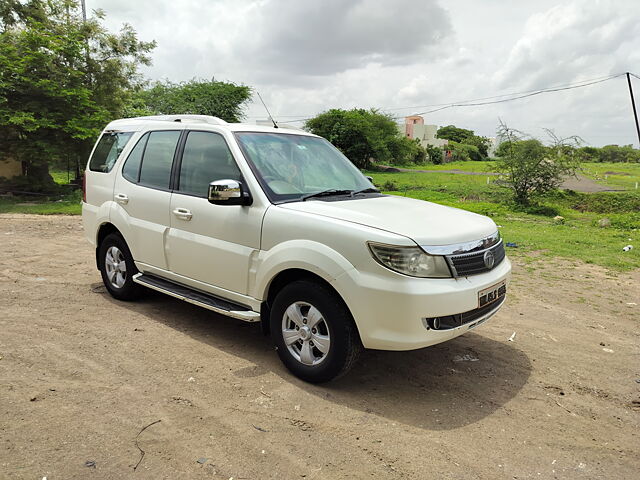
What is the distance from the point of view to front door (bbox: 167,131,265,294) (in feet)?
13.4

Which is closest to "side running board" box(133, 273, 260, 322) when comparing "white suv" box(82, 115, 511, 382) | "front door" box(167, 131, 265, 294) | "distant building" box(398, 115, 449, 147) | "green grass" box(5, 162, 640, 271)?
"white suv" box(82, 115, 511, 382)

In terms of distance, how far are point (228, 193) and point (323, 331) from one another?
4.28ft

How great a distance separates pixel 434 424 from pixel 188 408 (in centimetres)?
168

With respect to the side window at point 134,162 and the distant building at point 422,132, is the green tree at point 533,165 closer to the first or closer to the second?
the side window at point 134,162

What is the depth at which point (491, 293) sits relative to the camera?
12.2 ft

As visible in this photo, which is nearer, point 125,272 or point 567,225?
point 125,272

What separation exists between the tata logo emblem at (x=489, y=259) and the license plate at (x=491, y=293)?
155mm

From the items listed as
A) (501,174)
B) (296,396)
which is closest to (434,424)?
(296,396)

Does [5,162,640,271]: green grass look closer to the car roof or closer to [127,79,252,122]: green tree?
the car roof

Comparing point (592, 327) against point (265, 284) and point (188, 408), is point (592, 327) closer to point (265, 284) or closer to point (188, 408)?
point (265, 284)

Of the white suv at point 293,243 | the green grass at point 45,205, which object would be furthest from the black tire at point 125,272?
the green grass at point 45,205

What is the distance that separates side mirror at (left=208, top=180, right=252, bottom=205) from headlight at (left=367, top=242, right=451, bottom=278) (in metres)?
1.22

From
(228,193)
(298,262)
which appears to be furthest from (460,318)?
(228,193)

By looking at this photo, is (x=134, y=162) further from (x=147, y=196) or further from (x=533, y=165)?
(x=533, y=165)
